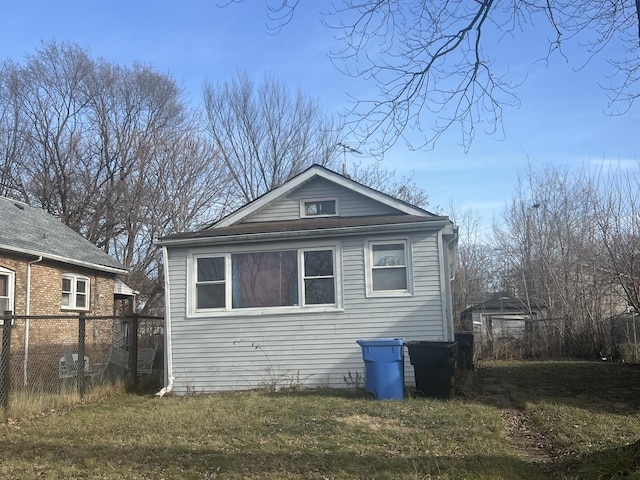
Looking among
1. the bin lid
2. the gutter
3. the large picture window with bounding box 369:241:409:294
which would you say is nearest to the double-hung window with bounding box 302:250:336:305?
the gutter

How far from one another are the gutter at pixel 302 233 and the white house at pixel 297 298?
2 cm

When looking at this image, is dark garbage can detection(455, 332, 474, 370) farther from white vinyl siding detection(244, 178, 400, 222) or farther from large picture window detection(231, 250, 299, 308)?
large picture window detection(231, 250, 299, 308)

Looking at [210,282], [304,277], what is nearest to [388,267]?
[304,277]

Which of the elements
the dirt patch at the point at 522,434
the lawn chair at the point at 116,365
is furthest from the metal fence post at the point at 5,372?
the dirt patch at the point at 522,434

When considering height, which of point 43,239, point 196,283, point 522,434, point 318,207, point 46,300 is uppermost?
point 318,207

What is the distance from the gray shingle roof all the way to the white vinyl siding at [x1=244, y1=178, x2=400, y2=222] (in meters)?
5.81

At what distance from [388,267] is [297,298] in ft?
6.57

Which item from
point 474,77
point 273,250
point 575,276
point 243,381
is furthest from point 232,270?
point 575,276

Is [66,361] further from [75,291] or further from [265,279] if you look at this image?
[265,279]

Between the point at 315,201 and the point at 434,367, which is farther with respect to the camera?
the point at 315,201

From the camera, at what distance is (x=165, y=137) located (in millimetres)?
30281

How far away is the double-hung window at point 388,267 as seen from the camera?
1149 cm

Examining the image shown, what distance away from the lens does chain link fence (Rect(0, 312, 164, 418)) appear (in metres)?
9.13

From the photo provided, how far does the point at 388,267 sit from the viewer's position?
38.0ft
